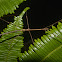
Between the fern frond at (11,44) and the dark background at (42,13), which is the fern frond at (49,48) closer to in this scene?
the fern frond at (11,44)

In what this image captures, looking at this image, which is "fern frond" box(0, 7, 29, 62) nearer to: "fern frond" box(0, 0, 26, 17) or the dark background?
"fern frond" box(0, 0, 26, 17)

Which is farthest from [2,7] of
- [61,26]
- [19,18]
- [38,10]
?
[61,26]

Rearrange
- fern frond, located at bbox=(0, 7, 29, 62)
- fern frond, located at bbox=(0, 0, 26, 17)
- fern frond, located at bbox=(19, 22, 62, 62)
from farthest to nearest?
fern frond, located at bbox=(0, 0, 26, 17)
fern frond, located at bbox=(0, 7, 29, 62)
fern frond, located at bbox=(19, 22, 62, 62)

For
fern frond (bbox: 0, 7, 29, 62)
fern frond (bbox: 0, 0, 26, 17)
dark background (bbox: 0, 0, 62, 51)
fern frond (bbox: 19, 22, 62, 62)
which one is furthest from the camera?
dark background (bbox: 0, 0, 62, 51)

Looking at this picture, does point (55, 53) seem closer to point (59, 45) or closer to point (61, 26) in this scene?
point (59, 45)

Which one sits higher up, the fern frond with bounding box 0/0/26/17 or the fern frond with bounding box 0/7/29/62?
the fern frond with bounding box 0/0/26/17

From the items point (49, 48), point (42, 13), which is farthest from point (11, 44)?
point (42, 13)

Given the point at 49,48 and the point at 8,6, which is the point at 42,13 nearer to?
the point at 8,6

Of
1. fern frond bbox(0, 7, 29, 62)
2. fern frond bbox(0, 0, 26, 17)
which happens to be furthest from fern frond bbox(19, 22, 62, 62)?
fern frond bbox(0, 0, 26, 17)
